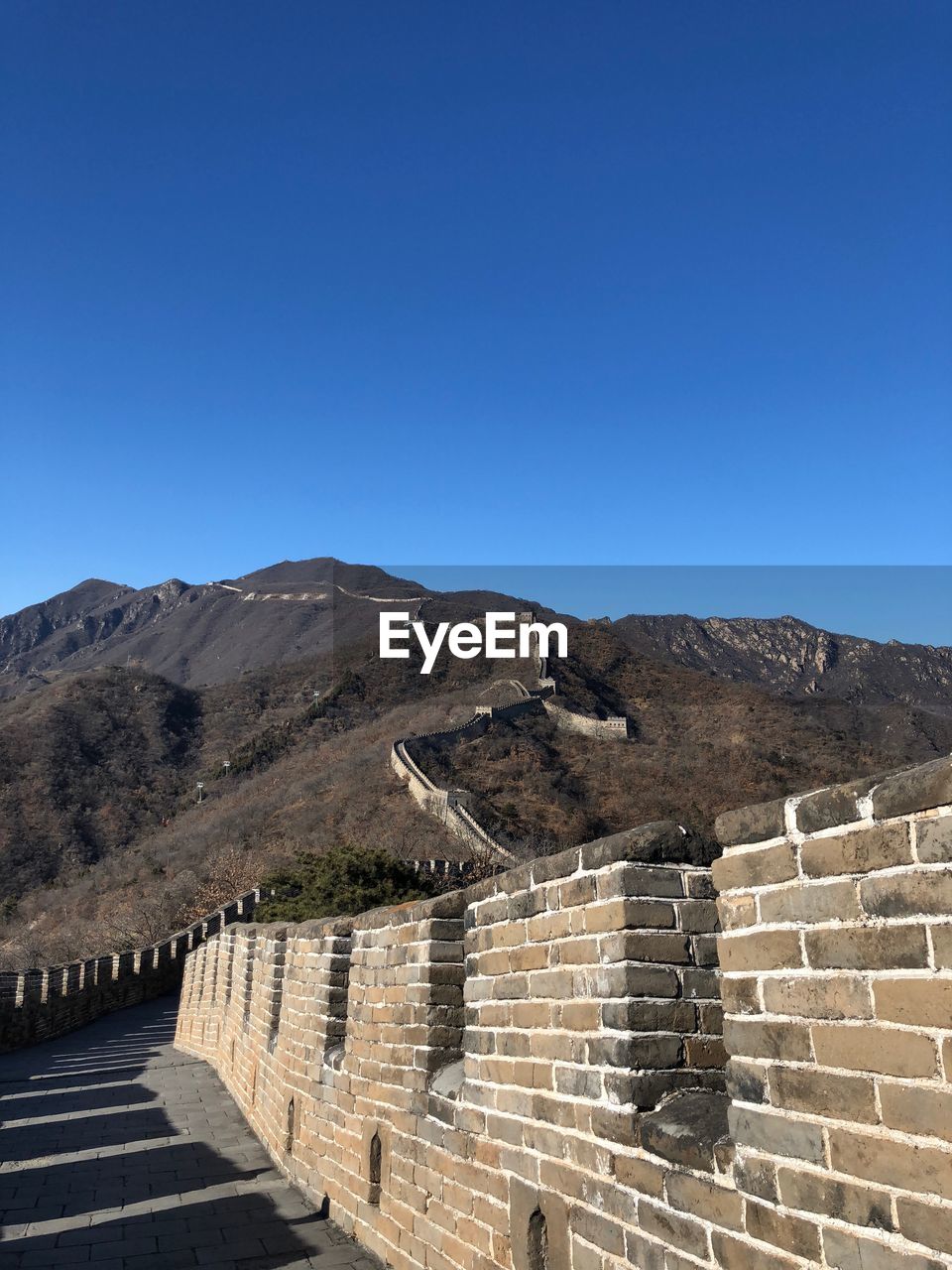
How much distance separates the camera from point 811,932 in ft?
6.64

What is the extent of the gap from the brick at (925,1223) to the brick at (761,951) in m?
0.46

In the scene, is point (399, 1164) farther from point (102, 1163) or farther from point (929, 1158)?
point (102, 1163)

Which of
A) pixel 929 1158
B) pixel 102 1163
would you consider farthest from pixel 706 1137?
pixel 102 1163

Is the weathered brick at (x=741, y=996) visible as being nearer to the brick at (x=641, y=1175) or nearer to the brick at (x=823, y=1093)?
the brick at (x=823, y=1093)

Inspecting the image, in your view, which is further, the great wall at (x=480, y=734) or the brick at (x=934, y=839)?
the great wall at (x=480, y=734)

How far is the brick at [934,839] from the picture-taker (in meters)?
1.75

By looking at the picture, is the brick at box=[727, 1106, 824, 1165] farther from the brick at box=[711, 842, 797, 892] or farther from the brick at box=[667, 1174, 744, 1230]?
the brick at box=[711, 842, 797, 892]

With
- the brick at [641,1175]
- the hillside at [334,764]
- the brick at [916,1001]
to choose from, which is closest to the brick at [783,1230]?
the brick at [641,1175]

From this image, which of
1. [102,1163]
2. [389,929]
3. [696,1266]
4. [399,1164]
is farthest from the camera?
[102,1163]

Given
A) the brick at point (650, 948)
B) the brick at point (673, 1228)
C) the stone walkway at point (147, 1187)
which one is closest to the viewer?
the brick at point (673, 1228)

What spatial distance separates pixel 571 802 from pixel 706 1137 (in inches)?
1754

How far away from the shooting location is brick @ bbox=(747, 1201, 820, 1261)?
1.91 metres

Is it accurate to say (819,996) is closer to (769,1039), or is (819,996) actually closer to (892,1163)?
(769,1039)

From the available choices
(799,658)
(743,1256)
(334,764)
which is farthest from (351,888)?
(799,658)
